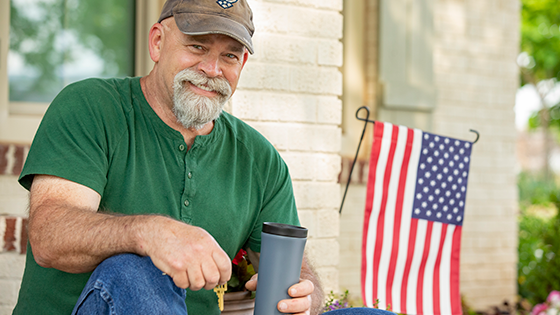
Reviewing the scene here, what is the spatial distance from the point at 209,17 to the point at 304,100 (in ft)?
3.26

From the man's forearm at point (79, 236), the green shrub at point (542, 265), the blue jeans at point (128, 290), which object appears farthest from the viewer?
the green shrub at point (542, 265)

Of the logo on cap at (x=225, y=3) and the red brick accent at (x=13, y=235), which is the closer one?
the logo on cap at (x=225, y=3)

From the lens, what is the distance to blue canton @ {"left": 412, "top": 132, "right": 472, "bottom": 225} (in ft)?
8.78

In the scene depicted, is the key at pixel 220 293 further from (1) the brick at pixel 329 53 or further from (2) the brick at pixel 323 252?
(1) the brick at pixel 329 53

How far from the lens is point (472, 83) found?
15.2ft

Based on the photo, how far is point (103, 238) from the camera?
123cm

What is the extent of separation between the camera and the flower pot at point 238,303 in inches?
70.6

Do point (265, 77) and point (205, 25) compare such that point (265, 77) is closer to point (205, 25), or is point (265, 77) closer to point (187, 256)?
point (205, 25)

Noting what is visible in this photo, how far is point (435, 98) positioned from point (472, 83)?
753 millimetres

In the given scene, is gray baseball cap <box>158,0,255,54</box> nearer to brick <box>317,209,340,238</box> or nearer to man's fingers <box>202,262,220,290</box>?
man's fingers <box>202,262,220,290</box>

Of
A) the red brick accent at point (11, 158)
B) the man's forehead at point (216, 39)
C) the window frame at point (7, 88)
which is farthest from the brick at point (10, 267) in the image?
the man's forehead at point (216, 39)

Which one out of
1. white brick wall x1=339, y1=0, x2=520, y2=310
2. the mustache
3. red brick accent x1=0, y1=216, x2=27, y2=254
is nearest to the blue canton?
the mustache

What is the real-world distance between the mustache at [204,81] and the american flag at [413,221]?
3.48 ft

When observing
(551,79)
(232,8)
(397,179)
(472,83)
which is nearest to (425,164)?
(397,179)
